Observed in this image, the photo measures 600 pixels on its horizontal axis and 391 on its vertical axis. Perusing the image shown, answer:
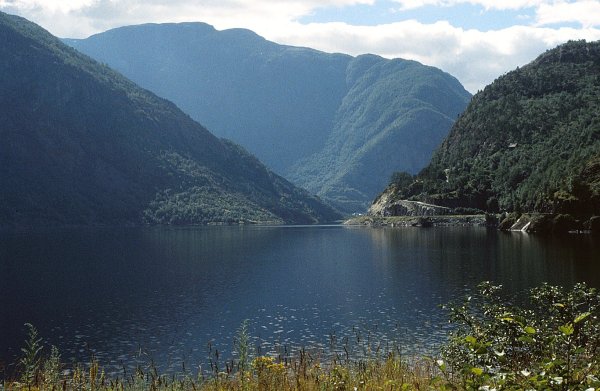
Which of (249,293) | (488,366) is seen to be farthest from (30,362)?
(249,293)

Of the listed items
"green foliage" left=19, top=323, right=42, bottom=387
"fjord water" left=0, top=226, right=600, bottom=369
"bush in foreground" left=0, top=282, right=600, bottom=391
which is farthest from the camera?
"fjord water" left=0, top=226, right=600, bottom=369

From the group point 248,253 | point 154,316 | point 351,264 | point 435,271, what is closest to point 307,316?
point 154,316

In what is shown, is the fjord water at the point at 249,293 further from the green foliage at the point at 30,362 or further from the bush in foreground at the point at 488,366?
the bush in foreground at the point at 488,366

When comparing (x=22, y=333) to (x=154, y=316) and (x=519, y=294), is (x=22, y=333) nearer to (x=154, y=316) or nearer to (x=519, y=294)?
(x=154, y=316)

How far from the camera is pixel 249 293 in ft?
271

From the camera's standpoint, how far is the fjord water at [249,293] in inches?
2056

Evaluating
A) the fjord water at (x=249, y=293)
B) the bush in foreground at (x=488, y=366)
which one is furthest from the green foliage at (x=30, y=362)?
the fjord water at (x=249, y=293)

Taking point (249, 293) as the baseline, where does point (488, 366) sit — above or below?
above

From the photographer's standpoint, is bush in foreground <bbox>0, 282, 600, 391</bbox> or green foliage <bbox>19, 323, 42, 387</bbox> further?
green foliage <bbox>19, 323, 42, 387</bbox>

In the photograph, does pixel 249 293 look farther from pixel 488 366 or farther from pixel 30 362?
pixel 488 366

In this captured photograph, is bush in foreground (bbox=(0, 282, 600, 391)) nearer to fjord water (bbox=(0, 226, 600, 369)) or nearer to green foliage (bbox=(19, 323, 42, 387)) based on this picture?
green foliage (bbox=(19, 323, 42, 387))

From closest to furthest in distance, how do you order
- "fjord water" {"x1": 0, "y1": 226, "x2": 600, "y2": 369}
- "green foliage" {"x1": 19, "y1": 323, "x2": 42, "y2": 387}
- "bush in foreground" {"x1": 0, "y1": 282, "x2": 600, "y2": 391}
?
"bush in foreground" {"x1": 0, "y1": 282, "x2": 600, "y2": 391} < "green foliage" {"x1": 19, "y1": 323, "x2": 42, "y2": 387} < "fjord water" {"x1": 0, "y1": 226, "x2": 600, "y2": 369}

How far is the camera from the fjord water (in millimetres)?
52219

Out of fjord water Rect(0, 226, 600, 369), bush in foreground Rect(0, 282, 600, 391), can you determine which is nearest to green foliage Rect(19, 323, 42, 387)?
bush in foreground Rect(0, 282, 600, 391)
